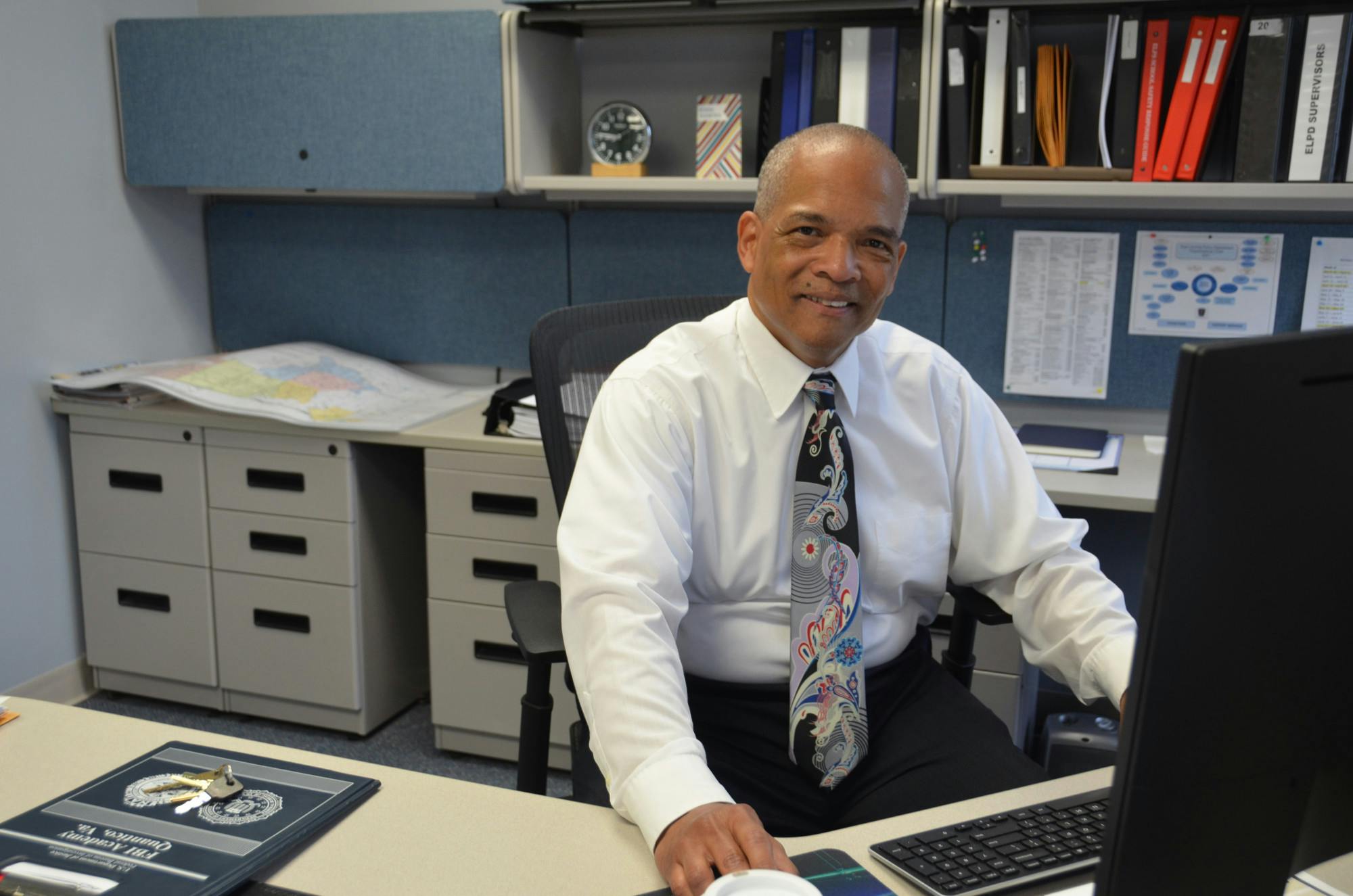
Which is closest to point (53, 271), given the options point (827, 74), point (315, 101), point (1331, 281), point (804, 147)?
point (315, 101)

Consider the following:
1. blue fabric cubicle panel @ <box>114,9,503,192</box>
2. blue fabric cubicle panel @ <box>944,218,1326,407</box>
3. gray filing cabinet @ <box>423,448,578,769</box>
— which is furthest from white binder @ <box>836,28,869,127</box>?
gray filing cabinet @ <box>423,448,578,769</box>

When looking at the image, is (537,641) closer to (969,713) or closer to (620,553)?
(620,553)

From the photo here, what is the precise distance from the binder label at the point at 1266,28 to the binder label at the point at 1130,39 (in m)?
0.19

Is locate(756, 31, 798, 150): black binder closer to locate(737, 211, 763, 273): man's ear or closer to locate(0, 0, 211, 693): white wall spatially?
locate(737, 211, 763, 273): man's ear

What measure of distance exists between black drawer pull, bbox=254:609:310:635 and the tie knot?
1.54m

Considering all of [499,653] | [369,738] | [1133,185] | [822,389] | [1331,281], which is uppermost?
[1133,185]

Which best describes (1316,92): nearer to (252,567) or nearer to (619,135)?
(619,135)

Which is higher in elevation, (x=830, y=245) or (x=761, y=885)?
(x=830, y=245)

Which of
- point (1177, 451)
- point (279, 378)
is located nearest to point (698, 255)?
point (279, 378)

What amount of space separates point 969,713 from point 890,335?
496 mm

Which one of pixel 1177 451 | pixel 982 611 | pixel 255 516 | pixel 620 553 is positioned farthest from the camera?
pixel 255 516

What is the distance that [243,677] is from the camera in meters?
2.60

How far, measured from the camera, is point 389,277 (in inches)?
112

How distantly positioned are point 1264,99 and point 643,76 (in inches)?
50.0
